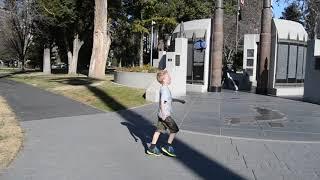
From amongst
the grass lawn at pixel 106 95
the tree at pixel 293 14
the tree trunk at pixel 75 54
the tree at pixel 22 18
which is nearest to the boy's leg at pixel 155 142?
the grass lawn at pixel 106 95

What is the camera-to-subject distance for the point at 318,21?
48.9 m

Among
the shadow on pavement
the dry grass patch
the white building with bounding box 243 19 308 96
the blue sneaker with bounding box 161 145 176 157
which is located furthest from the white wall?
the blue sneaker with bounding box 161 145 176 157

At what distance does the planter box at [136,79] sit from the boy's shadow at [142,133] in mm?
8673

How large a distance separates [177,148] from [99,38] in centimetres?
2430

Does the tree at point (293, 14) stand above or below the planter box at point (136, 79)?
above

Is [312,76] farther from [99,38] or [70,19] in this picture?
[70,19]

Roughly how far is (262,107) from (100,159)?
30.7 ft

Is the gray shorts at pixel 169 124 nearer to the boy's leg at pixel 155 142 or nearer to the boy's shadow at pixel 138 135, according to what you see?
the boy's leg at pixel 155 142

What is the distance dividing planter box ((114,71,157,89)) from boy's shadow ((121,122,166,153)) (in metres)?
8.67

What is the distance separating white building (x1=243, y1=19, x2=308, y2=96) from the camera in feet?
74.8

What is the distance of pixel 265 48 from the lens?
23.2 metres

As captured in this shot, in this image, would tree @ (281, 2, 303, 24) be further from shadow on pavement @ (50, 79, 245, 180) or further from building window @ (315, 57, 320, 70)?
shadow on pavement @ (50, 79, 245, 180)

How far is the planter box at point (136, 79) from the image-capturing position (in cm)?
2138

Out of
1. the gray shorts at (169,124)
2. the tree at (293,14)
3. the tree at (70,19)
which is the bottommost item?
the gray shorts at (169,124)
